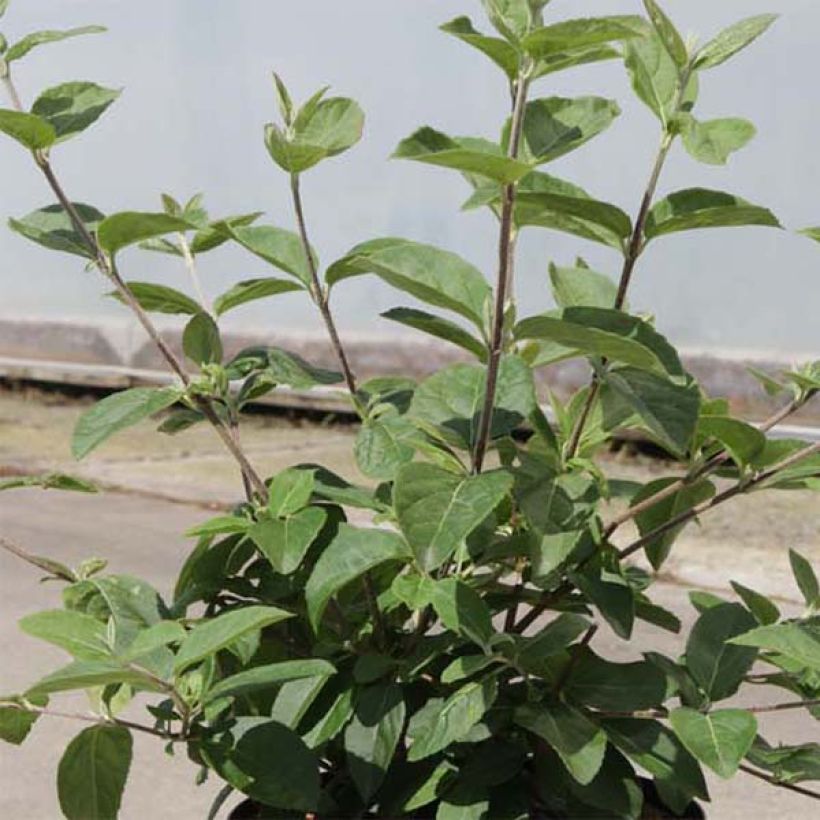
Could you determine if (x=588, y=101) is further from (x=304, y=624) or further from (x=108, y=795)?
(x=108, y=795)

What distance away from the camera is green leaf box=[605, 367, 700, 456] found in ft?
2.92

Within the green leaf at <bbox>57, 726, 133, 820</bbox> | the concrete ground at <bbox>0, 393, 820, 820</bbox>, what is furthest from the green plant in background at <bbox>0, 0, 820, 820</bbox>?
the concrete ground at <bbox>0, 393, 820, 820</bbox>

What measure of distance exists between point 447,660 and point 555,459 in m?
0.16

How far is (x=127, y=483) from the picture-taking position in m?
4.29

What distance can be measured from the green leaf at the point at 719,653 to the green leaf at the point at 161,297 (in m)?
0.43

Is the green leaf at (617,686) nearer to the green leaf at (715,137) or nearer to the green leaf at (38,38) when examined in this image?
the green leaf at (715,137)

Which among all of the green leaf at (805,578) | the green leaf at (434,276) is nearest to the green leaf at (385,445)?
the green leaf at (434,276)

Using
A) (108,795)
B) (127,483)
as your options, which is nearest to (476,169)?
(108,795)

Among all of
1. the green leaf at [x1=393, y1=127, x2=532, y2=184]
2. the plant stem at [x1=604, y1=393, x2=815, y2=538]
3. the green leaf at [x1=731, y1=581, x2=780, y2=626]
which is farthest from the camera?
the green leaf at [x1=731, y1=581, x2=780, y2=626]

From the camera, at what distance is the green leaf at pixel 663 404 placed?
2.92ft

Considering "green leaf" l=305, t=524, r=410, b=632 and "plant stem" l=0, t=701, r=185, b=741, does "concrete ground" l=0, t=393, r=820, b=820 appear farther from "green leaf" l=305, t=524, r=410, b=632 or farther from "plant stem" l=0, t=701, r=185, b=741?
"green leaf" l=305, t=524, r=410, b=632

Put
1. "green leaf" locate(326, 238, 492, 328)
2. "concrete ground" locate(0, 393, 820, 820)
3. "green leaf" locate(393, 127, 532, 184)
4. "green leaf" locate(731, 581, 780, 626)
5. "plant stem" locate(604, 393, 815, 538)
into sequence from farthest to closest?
"concrete ground" locate(0, 393, 820, 820)
"green leaf" locate(731, 581, 780, 626)
"plant stem" locate(604, 393, 815, 538)
"green leaf" locate(326, 238, 492, 328)
"green leaf" locate(393, 127, 532, 184)

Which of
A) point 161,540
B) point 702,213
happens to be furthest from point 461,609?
point 161,540

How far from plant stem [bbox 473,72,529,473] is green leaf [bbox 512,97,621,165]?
7 cm
